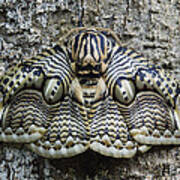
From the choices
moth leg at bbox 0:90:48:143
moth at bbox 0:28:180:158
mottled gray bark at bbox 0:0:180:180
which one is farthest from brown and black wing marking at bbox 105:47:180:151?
moth leg at bbox 0:90:48:143

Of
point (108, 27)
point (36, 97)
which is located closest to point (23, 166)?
point (36, 97)

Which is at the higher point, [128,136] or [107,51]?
[107,51]

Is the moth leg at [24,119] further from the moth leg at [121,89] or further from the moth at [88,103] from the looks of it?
the moth leg at [121,89]

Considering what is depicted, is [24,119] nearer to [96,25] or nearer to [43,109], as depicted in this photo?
[43,109]

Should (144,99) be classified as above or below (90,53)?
below

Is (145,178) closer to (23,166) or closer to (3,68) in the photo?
(23,166)

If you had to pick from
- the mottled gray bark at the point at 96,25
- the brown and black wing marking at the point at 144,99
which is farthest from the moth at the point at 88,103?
the mottled gray bark at the point at 96,25

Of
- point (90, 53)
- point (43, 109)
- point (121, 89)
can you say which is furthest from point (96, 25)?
point (43, 109)
